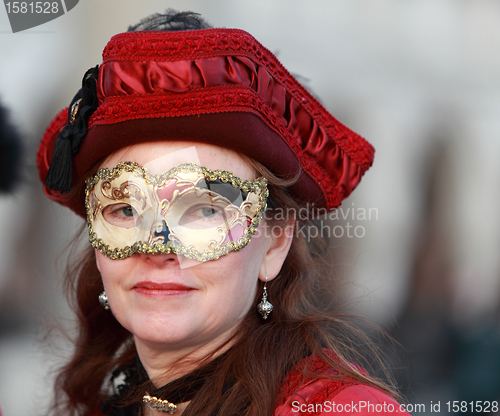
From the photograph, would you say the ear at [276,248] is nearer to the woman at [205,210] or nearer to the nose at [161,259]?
the woman at [205,210]

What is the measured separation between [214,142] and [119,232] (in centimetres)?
40

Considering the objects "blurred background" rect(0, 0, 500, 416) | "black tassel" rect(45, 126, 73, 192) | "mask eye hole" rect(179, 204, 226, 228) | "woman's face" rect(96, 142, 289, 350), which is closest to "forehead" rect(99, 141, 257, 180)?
"woman's face" rect(96, 142, 289, 350)

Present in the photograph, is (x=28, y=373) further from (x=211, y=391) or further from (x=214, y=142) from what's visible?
(x=214, y=142)

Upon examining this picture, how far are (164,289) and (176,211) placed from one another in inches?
9.1

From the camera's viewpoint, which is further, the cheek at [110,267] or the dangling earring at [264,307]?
the dangling earring at [264,307]

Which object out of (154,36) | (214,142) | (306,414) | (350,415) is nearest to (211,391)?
(306,414)

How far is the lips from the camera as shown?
132 centimetres

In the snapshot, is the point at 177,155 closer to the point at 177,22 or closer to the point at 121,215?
the point at 121,215

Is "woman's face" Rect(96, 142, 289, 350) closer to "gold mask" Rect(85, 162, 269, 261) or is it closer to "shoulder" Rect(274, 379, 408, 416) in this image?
"gold mask" Rect(85, 162, 269, 261)

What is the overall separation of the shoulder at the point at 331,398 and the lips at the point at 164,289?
424 mm

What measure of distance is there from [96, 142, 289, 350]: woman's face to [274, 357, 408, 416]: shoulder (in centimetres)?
28

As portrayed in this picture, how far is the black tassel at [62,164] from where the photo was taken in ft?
4.84

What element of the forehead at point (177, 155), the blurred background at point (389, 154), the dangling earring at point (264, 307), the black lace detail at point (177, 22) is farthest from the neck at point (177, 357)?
the blurred background at point (389, 154)

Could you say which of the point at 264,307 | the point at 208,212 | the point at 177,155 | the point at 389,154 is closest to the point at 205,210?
the point at 208,212
